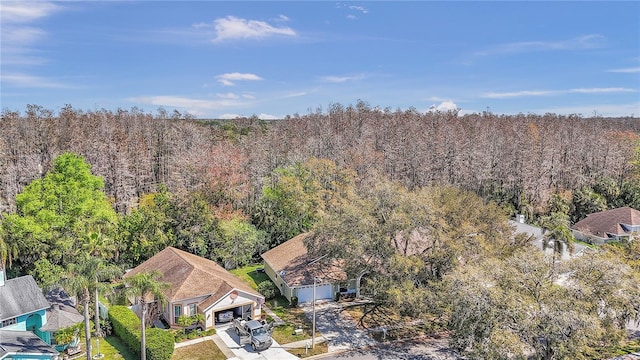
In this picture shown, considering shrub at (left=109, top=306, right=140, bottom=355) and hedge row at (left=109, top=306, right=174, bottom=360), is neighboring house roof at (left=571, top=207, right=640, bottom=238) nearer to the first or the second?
hedge row at (left=109, top=306, right=174, bottom=360)

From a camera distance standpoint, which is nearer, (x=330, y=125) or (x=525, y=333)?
(x=525, y=333)

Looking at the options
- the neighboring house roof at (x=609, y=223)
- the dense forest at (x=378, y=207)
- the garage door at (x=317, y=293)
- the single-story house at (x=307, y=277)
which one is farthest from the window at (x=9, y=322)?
the neighboring house roof at (x=609, y=223)

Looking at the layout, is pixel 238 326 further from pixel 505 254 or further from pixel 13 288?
pixel 505 254

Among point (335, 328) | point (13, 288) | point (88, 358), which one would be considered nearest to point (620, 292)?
point (335, 328)

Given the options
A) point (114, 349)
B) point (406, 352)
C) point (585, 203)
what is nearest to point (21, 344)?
point (114, 349)

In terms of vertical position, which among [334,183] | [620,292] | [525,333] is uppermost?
[334,183]

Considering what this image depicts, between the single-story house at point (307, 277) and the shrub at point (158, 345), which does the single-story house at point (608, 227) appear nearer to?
the single-story house at point (307, 277)

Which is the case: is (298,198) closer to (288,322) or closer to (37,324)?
(288,322)
